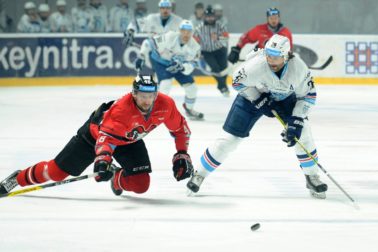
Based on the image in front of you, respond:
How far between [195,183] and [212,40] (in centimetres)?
724

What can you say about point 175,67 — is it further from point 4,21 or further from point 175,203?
point 4,21

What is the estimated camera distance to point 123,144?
5.40 m

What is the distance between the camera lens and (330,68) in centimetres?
1380

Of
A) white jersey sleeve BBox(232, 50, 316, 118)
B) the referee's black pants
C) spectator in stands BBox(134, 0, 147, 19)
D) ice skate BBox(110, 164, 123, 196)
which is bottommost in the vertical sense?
the referee's black pants

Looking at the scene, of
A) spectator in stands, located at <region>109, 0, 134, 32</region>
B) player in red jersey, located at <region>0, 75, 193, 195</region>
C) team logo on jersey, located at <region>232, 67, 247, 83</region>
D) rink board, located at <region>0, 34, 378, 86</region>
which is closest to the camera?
player in red jersey, located at <region>0, 75, 193, 195</region>

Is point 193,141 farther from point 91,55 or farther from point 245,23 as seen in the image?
point 245,23

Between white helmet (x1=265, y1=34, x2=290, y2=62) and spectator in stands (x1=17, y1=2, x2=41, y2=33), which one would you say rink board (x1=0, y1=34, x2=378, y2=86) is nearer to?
spectator in stands (x1=17, y1=2, x2=41, y2=33)

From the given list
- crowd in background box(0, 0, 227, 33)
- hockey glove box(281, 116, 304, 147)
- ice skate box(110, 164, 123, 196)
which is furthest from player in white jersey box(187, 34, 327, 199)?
crowd in background box(0, 0, 227, 33)

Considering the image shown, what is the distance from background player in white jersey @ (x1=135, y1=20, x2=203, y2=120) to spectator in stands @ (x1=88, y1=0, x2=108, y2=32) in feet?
14.0

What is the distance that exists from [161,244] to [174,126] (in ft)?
3.93

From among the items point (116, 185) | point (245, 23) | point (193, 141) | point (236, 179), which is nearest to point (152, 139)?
point (193, 141)

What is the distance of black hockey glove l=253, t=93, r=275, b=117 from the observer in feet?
17.9

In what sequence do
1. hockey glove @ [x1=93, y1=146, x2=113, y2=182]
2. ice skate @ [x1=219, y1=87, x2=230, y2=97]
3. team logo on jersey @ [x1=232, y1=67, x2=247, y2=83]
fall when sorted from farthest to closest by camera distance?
ice skate @ [x1=219, y1=87, x2=230, y2=97]
team logo on jersey @ [x1=232, y1=67, x2=247, y2=83]
hockey glove @ [x1=93, y1=146, x2=113, y2=182]

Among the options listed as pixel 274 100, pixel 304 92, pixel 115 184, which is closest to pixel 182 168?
pixel 115 184
